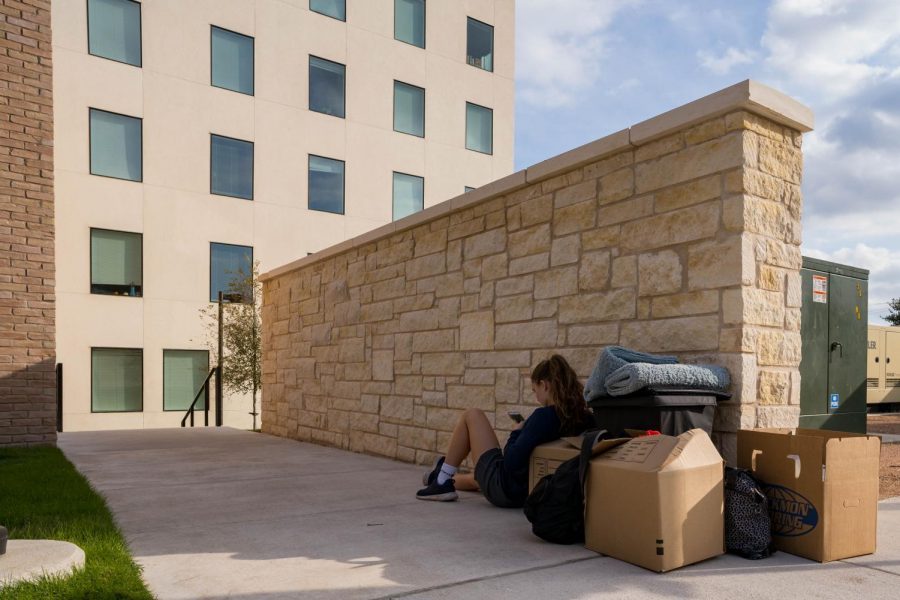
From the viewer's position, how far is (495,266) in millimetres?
6344

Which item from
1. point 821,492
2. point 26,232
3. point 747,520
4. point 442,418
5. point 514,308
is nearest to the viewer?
point 821,492

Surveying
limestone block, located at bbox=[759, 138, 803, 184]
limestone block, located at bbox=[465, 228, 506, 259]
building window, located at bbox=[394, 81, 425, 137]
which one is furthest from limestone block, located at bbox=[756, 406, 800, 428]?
building window, located at bbox=[394, 81, 425, 137]

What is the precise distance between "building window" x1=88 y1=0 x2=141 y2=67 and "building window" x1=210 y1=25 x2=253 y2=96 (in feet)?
5.49

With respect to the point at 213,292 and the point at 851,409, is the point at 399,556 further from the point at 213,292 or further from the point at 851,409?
the point at 213,292

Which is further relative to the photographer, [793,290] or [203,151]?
[203,151]

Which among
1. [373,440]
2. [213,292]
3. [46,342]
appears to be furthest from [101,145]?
[373,440]

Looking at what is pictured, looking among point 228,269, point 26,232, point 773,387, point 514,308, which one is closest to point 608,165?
point 514,308

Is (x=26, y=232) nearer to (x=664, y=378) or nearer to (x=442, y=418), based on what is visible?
(x=442, y=418)

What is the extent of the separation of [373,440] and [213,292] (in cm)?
948

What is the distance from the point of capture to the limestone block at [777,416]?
4.24 meters

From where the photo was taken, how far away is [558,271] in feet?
18.4

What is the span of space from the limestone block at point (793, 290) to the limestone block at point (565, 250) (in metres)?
1.53

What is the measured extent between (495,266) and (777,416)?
279cm

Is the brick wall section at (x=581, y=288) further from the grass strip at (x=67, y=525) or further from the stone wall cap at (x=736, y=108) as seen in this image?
the grass strip at (x=67, y=525)
